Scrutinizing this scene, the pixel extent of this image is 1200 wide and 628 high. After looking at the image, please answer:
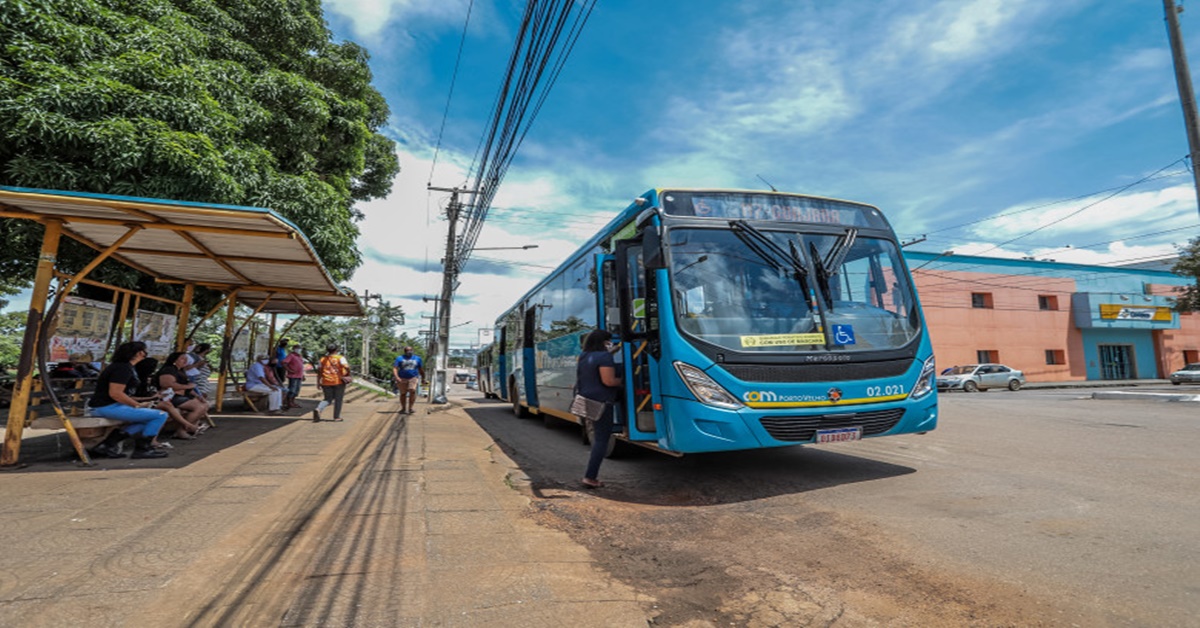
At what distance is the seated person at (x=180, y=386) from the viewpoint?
7.24m

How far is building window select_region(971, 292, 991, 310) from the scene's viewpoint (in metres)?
32.1

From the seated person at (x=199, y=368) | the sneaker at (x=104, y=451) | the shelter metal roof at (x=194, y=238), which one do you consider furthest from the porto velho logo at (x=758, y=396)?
the seated person at (x=199, y=368)

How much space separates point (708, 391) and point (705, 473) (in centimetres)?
158

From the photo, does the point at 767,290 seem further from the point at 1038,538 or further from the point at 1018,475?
the point at 1018,475

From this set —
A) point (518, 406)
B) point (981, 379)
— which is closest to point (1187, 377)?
point (981, 379)

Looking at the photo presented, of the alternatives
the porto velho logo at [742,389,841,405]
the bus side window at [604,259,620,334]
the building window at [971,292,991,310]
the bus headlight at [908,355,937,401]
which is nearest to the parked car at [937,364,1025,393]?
the building window at [971,292,991,310]

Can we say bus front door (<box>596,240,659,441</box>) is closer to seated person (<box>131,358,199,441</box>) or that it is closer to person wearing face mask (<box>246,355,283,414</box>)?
seated person (<box>131,358,199,441</box>)

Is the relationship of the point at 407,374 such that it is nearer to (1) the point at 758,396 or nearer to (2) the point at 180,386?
(2) the point at 180,386

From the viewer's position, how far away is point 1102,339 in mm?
35219

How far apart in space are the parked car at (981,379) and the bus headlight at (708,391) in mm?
25970

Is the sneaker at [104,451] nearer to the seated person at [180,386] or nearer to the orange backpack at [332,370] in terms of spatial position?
the seated person at [180,386]

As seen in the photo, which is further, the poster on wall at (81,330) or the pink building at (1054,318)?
the pink building at (1054,318)

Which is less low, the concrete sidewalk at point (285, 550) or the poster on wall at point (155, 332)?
the poster on wall at point (155, 332)

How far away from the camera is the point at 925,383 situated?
5316 mm
